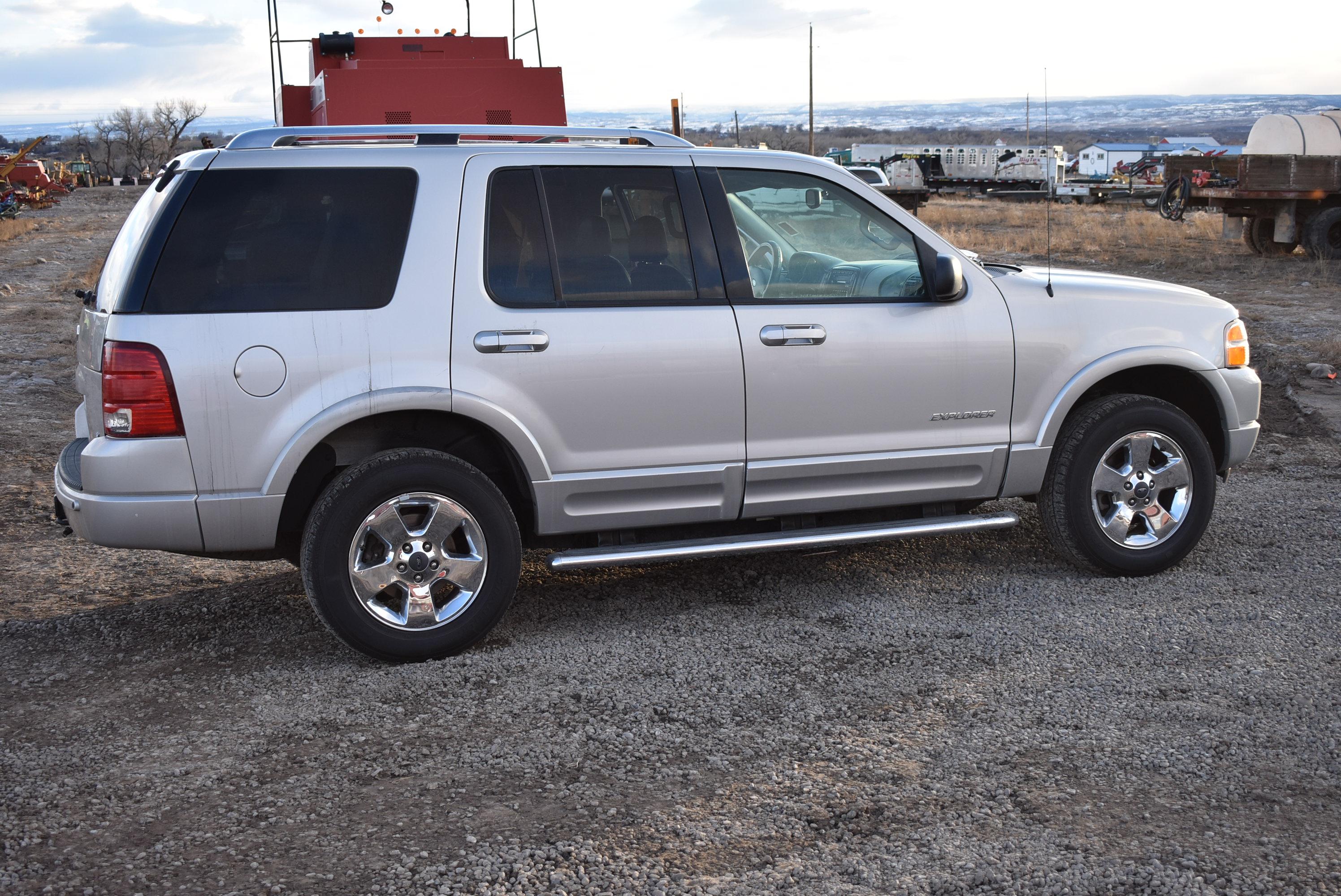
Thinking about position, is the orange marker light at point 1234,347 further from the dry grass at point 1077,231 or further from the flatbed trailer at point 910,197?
the flatbed trailer at point 910,197

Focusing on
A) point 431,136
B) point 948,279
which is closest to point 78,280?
point 431,136

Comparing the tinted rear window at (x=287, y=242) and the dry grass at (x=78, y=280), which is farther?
the dry grass at (x=78, y=280)

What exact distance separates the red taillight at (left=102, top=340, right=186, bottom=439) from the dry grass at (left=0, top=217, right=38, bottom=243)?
2822 cm

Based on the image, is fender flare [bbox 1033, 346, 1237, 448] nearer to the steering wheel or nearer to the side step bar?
the side step bar

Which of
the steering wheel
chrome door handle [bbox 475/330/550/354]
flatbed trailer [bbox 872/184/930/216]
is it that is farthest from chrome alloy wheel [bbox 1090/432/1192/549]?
flatbed trailer [bbox 872/184/930/216]

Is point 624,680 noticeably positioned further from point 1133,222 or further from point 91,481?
point 1133,222

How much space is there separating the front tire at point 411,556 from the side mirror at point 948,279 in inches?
77.1

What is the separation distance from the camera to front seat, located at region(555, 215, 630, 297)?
456 centimetres

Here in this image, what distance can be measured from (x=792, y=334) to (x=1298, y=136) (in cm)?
1887

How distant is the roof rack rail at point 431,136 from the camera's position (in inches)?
175

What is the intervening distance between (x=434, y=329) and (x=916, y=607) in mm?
2318

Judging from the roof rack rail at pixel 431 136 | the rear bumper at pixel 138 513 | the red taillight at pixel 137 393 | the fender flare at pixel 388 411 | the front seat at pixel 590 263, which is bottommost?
the rear bumper at pixel 138 513

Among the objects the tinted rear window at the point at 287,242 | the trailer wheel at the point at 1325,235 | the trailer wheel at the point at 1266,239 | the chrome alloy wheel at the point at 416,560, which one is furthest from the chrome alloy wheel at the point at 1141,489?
the trailer wheel at the point at 1266,239

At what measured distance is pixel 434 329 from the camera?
14.3 feet
